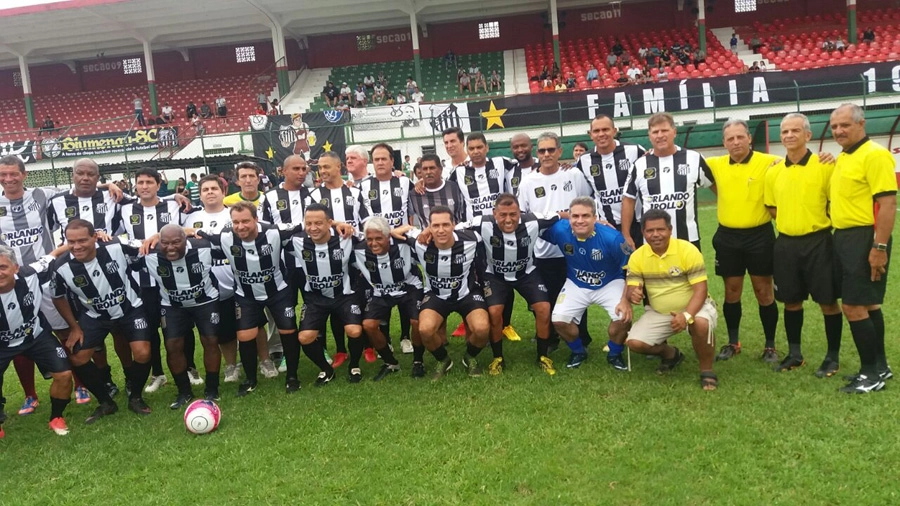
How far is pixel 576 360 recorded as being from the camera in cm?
543

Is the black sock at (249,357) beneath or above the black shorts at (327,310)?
beneath

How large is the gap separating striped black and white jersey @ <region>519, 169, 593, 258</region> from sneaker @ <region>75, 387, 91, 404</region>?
4.33 m

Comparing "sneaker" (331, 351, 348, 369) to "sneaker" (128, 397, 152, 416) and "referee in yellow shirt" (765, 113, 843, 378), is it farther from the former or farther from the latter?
"referee in yellow shirt" (765, 113, 843, 378)

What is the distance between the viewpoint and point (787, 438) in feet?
12.4

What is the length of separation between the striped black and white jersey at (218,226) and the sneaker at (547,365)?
9.25 ft

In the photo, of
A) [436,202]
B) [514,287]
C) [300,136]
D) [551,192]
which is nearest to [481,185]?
[436,202]

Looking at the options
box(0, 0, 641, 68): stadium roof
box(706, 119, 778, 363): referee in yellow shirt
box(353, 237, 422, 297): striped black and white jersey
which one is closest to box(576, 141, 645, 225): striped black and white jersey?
box(706, 119, 778, 363): referee in yellow shirt

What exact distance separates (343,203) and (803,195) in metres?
3.94

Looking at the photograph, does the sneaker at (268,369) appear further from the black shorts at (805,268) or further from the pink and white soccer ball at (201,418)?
the black shorts at (805,268)

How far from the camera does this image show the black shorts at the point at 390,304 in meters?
5.56

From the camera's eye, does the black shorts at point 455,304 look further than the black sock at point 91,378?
Yes

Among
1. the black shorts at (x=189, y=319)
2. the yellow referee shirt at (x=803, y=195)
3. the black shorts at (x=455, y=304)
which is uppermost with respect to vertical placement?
the yellow referee shirt at (x=803, y=195)

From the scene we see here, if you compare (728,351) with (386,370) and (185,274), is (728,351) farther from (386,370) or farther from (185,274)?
(185,274)

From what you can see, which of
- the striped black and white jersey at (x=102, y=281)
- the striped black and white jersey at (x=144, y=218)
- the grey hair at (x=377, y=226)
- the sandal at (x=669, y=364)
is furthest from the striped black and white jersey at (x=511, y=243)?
the striped black and white jersey at (x=102, y=281)
